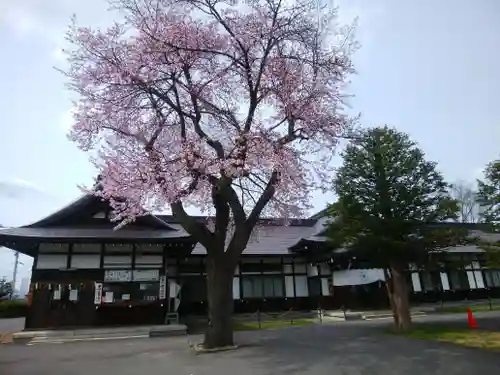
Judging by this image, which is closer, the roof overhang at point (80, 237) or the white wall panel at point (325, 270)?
the roof overhang at point (80, 237)

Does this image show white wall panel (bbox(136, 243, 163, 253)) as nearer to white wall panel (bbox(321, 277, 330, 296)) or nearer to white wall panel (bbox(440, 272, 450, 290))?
white wall panel (bbox(321, 277, 330, 296))

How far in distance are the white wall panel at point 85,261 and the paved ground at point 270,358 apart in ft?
15.0

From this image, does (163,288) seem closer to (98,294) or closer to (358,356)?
(98,294)

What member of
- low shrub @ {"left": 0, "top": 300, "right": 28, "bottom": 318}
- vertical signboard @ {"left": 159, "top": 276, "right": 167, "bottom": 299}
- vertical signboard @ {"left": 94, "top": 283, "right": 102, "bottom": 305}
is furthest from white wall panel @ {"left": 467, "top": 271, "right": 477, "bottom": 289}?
low shrub @ {"left": 0, "top": 300, "right": 28, "bottom": 318}

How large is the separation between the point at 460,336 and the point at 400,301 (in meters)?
2.20

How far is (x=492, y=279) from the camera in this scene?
86.0 ft

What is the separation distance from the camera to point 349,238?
13.5m

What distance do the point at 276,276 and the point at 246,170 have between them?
1385cm

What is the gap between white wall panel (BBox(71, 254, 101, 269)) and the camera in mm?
16266

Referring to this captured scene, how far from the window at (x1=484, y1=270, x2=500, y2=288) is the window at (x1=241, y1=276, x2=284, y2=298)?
15.5m

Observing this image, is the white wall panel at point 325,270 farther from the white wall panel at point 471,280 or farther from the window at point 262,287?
the white wall panel at point 471,280

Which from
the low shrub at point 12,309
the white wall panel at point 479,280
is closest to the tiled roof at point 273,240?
the white wall panel at point 479,280

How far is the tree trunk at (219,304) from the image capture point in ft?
32.4

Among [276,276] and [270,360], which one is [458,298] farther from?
[270,360]
